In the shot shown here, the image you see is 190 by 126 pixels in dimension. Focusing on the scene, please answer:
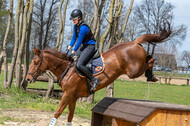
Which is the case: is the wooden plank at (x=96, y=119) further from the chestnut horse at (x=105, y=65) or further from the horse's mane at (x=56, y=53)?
the horse's mane at (x=56, y=53)

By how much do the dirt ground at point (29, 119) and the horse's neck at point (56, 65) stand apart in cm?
152

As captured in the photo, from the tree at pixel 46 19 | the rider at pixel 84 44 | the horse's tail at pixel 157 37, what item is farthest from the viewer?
the tree at pixel 46 19

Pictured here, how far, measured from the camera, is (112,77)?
602cm

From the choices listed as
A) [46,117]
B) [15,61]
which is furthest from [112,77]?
[15,61]

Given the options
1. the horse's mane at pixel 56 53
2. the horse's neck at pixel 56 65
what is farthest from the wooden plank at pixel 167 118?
the horse's mane at pixel 56 53

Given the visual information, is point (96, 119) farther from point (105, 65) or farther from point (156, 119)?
point (156, 119)

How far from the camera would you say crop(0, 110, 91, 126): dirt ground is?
258 inches

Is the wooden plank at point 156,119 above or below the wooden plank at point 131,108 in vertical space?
below

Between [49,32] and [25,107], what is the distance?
24.7 meters

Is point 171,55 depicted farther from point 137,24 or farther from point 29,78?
point 29,78

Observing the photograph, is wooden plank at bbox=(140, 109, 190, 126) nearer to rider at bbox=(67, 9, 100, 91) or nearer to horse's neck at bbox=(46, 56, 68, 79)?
rider at bbox=(67, 9, 100, 91)

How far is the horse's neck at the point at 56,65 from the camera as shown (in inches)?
241

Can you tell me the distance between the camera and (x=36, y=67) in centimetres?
594

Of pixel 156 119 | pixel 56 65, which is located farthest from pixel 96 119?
pixel 156 119
